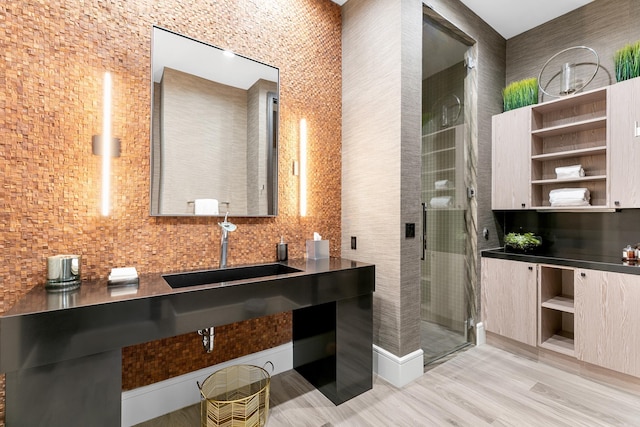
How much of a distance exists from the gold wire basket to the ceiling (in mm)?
3041

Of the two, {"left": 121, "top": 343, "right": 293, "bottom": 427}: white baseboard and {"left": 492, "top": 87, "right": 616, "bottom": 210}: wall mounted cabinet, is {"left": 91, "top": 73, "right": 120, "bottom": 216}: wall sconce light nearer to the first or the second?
{"left": 121, "top": 343, "right": 293, "bottom": 427}: white baseboard

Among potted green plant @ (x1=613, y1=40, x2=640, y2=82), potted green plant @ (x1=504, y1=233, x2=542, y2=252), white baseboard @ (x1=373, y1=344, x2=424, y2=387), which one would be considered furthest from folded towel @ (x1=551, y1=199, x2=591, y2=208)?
white baseboard @ (x1=373, y1=344, x2=424, y2=387)

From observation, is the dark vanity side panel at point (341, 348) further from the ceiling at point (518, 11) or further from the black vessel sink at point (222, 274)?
the ceiling at point (518, 11)

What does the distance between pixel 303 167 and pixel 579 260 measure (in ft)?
7.39

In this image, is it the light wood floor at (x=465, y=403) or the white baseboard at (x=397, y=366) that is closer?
the light wood floor at (x=465, y=403)

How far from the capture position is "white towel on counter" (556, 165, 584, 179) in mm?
2484

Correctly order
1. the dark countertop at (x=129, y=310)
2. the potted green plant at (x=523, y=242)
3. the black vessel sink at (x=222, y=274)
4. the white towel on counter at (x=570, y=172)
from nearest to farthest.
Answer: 1. the dark countertop at (x=129, y=310)
2. the black vessel sink at (x=222, y=274)
3. the white towel on counter at (x=570, y=172)
4. the potted green plant at (x=523, y=242)

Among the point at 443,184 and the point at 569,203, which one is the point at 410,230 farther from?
the point at 569,203

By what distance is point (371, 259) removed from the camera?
232cm

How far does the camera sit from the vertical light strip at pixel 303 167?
238 centimetres

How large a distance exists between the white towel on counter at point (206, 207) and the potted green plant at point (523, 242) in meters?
2.64

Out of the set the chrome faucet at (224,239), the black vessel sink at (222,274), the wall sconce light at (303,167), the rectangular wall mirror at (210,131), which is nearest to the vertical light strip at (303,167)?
the wall sconce light at (303,167)

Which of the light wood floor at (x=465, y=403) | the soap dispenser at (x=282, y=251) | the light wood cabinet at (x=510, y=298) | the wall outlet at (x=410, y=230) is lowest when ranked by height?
the light wood floor at (x=465, y=403)

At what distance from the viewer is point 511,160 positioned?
280 cm
